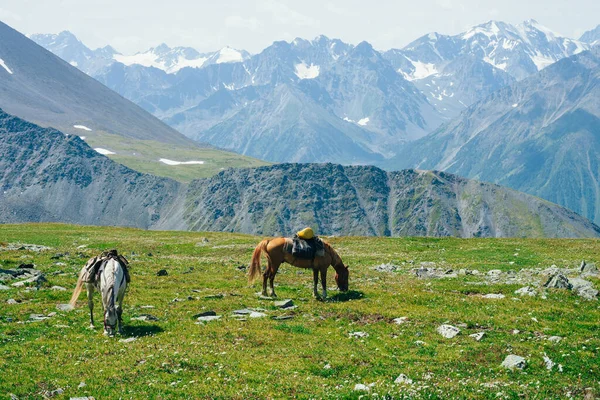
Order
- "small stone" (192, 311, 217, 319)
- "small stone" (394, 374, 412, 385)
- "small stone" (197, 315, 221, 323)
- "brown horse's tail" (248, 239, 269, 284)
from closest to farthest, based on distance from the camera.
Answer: "small stone" (394, 374, 412, 385)
"small stone" (197, 315, 221, 323)
"small stone" (192, 311, 217, 319)
"brown horse's tail" (248, 239, 269, 284)

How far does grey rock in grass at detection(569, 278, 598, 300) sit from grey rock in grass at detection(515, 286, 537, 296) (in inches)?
87.4

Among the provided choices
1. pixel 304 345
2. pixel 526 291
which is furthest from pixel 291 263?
pixel 526 291

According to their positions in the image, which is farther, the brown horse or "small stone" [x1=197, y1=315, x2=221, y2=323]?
the brown horse

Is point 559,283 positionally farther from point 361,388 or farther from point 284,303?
point 361,388

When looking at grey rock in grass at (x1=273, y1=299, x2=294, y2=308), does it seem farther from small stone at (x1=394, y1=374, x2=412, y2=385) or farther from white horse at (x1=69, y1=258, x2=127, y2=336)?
small stone at (x1=394, y1=374, x2=412, y2=385)

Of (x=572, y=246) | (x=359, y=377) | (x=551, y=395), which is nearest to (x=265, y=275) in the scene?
(x=359, y=377)

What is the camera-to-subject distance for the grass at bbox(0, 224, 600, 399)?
47.5 feet

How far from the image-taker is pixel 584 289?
87.5 ft

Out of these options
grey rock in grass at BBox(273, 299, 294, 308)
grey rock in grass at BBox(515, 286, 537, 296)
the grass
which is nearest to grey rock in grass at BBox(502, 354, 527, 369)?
the grass

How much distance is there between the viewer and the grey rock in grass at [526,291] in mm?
26763

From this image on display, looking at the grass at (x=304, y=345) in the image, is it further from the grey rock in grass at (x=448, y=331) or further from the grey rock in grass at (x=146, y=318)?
the grey rock in grass at (x=146, y=318)

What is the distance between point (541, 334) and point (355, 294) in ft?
33.2

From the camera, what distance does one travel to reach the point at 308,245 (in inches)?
1064

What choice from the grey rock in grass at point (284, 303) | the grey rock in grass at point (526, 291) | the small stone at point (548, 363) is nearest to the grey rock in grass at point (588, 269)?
the grey rock in grass at point (526, 291)
